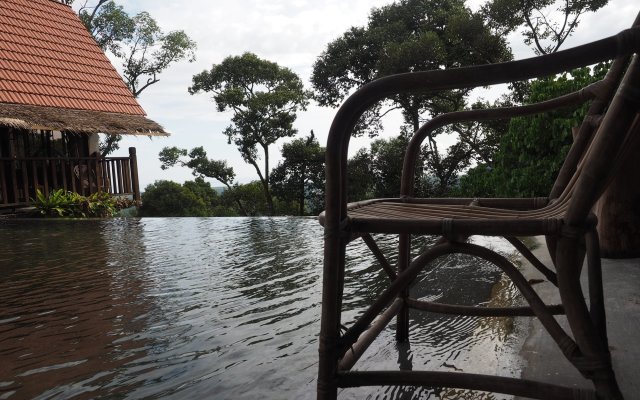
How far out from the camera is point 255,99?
19.1 m

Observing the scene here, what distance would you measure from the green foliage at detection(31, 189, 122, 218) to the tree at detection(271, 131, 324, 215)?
7921 mm

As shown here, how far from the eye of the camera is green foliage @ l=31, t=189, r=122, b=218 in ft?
28.7

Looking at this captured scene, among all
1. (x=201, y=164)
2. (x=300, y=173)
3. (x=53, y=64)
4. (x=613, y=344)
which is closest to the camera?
(x=613, y=344)

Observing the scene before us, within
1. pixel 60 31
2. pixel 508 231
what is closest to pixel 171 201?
pixel 60 31

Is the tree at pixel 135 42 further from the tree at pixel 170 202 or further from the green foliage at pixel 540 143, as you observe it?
the green foliage at pixel 540 143

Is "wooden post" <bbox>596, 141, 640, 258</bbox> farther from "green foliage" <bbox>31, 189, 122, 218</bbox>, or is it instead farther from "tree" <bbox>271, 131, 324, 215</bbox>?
"tree" <bbox>271, 131, 324, 215</bbox>

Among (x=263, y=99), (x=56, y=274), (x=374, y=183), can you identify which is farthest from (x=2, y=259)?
(x=263, y=99)

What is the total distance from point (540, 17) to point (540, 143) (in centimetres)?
1037

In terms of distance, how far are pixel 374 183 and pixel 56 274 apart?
1157 cm

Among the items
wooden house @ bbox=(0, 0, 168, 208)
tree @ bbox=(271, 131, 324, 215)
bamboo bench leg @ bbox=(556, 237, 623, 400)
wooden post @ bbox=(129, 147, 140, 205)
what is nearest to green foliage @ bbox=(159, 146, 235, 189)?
tree @ bbox=(271, 131, 324, 215)

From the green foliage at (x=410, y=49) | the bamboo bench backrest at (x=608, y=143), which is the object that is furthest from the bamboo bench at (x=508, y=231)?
the green foliage at (x=410, y=49)

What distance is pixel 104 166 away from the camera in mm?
10250

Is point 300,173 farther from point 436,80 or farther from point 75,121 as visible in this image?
point 436,80

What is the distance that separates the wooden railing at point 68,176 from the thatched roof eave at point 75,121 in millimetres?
546
